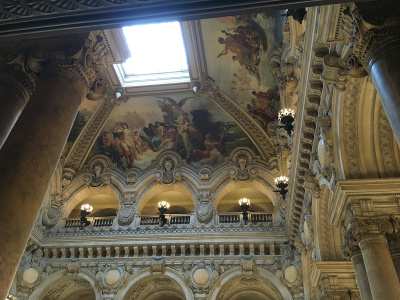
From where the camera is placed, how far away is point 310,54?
23.9 feet

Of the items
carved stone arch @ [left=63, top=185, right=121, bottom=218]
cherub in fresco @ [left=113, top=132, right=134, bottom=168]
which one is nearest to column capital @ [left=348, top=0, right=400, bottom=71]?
carved stone arch @ [left=63, top=185, right=121, bottom=218]

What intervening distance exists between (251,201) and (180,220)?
3.92 meters

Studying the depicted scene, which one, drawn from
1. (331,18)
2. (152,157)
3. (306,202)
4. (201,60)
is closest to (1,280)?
(331,18)

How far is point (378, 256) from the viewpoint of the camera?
6426 millimetres

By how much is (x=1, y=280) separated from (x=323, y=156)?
654cm

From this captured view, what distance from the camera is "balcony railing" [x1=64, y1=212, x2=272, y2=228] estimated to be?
1466 centimetres

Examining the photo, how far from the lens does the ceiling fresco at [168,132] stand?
16.3 metres

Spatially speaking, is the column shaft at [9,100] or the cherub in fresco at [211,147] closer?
the column shaft at [9,100]

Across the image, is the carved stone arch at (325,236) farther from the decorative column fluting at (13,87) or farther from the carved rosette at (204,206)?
the decorative column fluting at (13,87)

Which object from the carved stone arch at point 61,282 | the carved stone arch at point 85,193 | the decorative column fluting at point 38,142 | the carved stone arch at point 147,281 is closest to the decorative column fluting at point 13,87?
the decorative column fluting at point 38,142

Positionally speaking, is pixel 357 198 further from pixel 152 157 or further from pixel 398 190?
pixel 152 157

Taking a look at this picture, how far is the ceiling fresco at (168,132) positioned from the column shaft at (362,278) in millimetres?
9240

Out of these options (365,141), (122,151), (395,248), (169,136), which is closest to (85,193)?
(122,151)

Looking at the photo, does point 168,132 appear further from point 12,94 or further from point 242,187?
point 12,94
